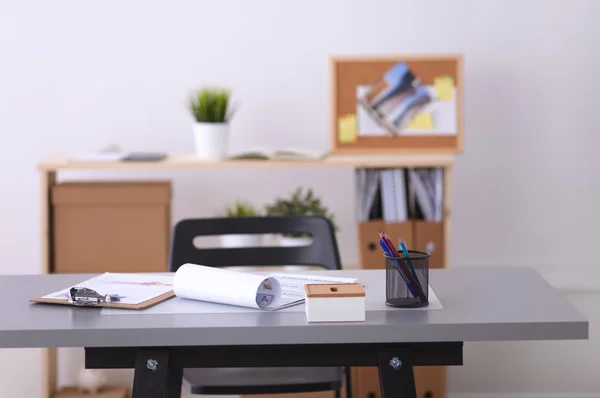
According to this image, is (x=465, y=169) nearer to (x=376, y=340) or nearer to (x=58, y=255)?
(x=58, y=255)

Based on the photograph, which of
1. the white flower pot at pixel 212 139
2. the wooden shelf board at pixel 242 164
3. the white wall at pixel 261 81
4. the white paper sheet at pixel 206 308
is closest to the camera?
the white paper sheet at pixel 206 308

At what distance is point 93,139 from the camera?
3402mm

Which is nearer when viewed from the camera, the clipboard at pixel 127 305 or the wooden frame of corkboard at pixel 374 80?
the clipboard at pixel 127 305

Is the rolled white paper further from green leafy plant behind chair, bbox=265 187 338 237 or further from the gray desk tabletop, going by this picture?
green leafy plant behind chair, bbox=265 187 338 237

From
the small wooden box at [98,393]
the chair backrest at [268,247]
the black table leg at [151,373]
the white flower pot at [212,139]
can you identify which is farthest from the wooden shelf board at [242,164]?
the black table leg at [151,373]

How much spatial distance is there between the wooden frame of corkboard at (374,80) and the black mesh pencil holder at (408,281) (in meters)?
1.57

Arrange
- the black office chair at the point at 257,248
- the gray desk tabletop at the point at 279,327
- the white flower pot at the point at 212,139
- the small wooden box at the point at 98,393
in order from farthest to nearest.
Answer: the small wooden box at the point at 98,393 → the white flower pot at the point at 212,139 → the black office chair at the point at 257,248 → the gray desk tabletop at the point at 279,327

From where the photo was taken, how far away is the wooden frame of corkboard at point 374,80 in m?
3.08

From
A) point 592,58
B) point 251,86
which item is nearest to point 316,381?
point 251,86

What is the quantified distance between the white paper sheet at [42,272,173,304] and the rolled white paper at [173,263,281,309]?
7 cm

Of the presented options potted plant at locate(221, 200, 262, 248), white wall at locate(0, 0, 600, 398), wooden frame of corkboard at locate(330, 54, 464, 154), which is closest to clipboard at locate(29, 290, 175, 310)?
potted plant at locate(221, 200, 262, 248)

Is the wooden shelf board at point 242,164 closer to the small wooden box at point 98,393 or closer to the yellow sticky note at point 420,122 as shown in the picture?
the yellow sticky note at point 420,122

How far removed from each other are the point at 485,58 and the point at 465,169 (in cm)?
43

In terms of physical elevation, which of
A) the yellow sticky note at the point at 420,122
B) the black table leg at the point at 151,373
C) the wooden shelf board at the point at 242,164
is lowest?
the black table leg at the point at 151,373
